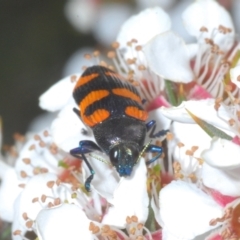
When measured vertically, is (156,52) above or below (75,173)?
→ above

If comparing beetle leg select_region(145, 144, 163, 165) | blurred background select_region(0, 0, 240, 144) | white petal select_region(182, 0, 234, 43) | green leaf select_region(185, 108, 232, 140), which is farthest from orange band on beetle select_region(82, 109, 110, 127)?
blurred background select_region(0, 0, 240, 144)

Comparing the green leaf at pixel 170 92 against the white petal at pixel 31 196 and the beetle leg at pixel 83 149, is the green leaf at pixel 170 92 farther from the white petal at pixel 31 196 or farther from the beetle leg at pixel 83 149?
the white petal at pixel 31 196

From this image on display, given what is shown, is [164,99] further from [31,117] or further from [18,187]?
[31,117]

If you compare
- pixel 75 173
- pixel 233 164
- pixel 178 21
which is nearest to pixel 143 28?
pixel 75 173

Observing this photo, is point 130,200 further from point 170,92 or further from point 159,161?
point 170,92

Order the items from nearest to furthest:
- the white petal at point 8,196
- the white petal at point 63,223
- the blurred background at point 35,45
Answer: the white petal at point 63,223 → the white petal at point 8,196 → the blurred background at point 35,45

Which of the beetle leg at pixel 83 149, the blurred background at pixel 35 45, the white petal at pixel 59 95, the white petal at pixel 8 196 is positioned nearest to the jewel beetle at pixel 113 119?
the beetle leg at pixel 83 149

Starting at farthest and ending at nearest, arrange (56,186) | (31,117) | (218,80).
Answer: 1. (31,117)
2. (218,80)
3. (56,186)
